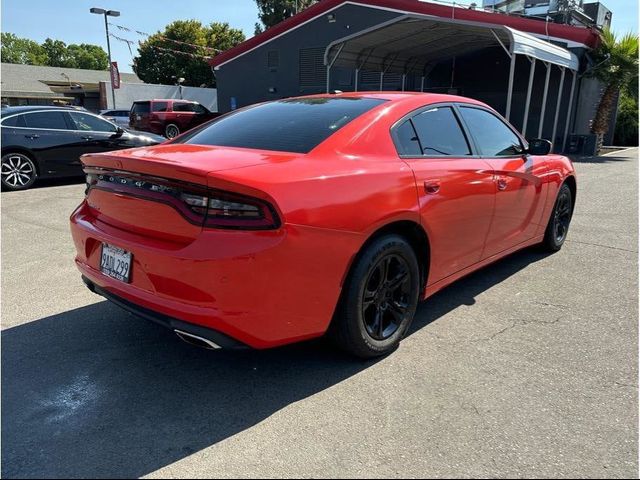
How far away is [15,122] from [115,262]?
7.59 meters

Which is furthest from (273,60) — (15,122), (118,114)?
(15,122)

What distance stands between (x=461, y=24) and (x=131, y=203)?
554 inches

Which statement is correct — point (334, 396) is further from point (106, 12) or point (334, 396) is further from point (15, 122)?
point (106, 12)

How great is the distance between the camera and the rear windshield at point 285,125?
9.86 ft

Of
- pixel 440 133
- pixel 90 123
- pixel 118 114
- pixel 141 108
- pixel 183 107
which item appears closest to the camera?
pixel 440 133

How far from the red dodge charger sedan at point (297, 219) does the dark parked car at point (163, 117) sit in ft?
59.3

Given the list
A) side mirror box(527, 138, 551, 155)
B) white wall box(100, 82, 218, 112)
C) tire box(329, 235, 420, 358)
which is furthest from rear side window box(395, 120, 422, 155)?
white wall box(100, 82, 218, 112)

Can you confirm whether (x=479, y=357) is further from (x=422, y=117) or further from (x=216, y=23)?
(x=216, y=23)

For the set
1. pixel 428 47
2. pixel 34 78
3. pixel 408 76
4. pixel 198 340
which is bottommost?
pixel 198 340

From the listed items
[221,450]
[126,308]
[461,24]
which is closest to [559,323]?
[221,450]

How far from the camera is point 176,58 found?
52.2 m

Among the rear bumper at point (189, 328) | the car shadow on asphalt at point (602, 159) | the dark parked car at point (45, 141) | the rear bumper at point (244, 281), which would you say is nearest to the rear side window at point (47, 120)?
the dark parked car at point (45, 141)

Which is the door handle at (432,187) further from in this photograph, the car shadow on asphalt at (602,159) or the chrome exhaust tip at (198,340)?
the car shadow on asphalt at (602,159)

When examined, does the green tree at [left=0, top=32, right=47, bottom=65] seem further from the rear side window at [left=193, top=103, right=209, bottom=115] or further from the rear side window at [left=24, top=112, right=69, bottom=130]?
the rear side window at [left=24, top=112, right=69, bottom=130]
